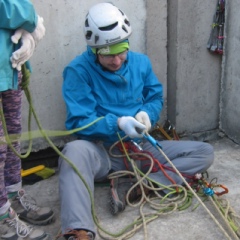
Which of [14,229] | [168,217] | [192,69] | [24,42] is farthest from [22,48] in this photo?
[192,69]

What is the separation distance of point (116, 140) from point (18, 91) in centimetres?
88

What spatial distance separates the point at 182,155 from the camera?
319 cm

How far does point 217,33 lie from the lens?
149 inches

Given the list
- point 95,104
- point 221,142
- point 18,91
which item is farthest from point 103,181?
point 221,142

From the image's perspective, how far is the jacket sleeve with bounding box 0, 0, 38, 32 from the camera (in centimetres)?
211

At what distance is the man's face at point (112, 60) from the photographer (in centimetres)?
293

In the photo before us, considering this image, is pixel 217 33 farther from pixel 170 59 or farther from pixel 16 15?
pixel 16 15

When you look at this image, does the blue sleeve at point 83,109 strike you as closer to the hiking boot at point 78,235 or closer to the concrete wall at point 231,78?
the hiking boot at point 78,235

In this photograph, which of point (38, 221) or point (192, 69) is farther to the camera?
point (192, 69)

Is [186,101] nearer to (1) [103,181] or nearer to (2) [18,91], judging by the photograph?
(1) [103,181]

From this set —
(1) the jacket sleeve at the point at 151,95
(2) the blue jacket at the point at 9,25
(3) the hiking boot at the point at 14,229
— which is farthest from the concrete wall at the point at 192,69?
(3) the hiking boot at the point at 14,229

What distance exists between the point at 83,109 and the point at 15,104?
562 millimetres

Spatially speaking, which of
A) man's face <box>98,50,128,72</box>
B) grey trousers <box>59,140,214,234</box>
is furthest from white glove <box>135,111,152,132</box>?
man's face <box>98,50,128,72</box>

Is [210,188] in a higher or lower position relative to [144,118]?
lower
